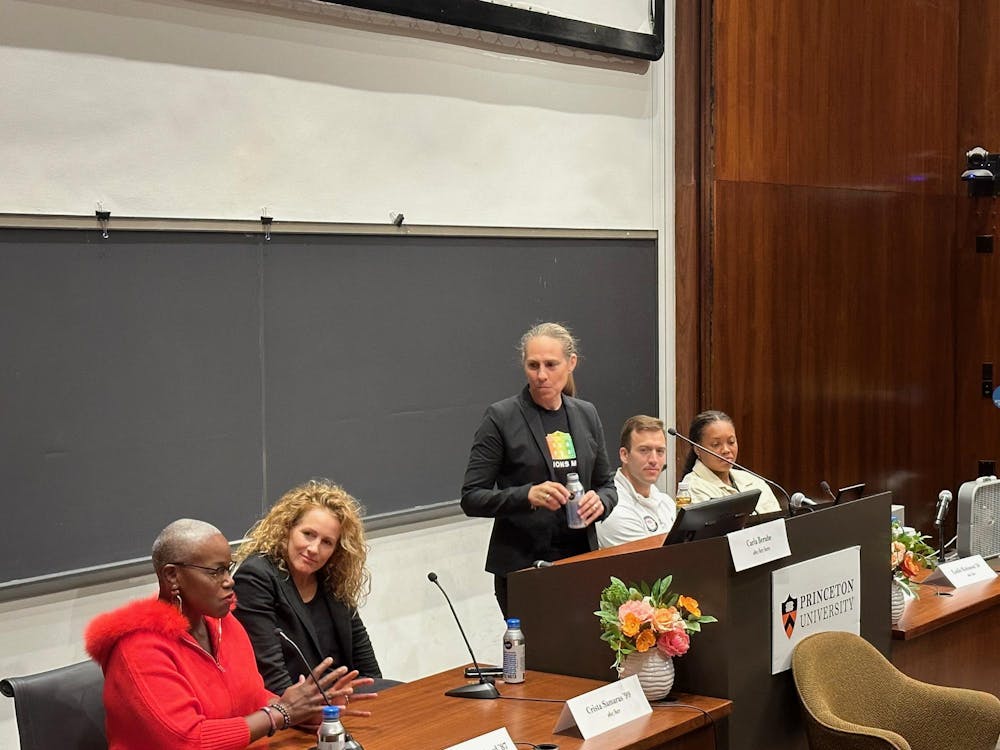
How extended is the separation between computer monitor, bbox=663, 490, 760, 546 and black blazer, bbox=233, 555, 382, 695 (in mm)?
889

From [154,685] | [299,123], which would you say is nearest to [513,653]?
[154,685]

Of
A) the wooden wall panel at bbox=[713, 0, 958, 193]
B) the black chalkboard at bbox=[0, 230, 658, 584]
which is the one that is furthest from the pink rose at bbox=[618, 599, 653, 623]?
the wooden wall panel at bbox=[713, 0, 958, 193]

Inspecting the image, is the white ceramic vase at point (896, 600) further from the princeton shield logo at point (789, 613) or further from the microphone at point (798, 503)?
the princeton shield logo at point (789, 613)

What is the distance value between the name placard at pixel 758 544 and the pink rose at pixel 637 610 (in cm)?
24

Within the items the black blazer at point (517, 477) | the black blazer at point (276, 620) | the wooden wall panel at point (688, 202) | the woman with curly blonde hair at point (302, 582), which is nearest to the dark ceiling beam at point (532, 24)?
the wooden wall panel at point (688, 202)

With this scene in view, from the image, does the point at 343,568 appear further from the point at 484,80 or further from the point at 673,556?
the point at 484,80

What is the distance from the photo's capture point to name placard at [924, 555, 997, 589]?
4.45 m

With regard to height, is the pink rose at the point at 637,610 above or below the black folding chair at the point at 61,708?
above

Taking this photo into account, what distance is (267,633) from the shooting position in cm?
315

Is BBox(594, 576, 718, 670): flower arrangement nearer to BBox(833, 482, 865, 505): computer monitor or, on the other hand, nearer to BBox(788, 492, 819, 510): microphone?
BBox(788, 492, 819, 510): microphone

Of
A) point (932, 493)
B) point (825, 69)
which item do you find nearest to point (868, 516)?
point (825, 69)

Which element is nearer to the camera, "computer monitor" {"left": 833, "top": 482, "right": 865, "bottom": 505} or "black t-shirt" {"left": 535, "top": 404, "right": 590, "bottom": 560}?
"computer monitor" {"left": 833, "top": 482, "right": 865, "bottom": 505}

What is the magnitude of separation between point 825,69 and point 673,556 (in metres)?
4.76

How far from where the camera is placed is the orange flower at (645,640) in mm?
2984
